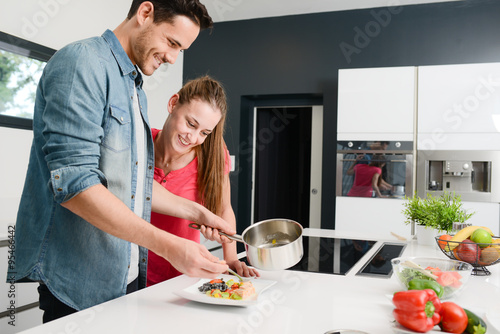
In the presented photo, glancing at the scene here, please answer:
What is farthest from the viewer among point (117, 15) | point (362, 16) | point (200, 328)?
point (362, 16)

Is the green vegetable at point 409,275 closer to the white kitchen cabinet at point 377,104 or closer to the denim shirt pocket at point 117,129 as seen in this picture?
the denim shirt pocket at point 117,129

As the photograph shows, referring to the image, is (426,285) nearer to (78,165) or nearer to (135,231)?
(135,231)

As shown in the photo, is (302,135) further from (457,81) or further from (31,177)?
(31,177)

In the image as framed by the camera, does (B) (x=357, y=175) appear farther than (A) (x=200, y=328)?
Yes

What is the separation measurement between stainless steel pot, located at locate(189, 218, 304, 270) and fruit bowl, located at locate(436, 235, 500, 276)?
572mm

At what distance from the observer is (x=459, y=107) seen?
3.40 metres

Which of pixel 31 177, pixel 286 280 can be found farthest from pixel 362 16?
pixel 31 177

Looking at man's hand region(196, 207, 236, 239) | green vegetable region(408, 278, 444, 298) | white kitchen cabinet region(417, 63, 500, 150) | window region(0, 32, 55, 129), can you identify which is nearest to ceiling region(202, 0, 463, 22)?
white kitchen cabinet region(417, 63, 500, 150)

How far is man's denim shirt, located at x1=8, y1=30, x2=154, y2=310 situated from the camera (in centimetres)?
98

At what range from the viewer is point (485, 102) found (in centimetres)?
333

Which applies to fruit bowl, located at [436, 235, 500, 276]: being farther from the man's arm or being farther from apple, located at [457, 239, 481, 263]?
the man's arm

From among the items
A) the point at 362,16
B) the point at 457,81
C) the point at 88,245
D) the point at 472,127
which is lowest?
the point at 88,245

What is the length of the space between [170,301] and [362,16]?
3.80 m

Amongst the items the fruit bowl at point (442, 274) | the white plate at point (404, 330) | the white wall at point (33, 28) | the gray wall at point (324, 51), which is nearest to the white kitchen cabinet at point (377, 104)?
the gray wall at point (324, 51)
